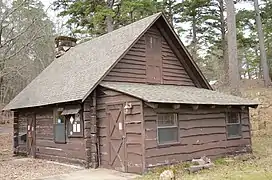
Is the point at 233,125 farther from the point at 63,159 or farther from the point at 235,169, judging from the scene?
the point at 63,159

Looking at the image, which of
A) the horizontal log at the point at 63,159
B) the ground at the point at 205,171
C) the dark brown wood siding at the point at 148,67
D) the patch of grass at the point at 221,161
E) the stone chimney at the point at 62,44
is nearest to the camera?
the ground at the point at 205,171

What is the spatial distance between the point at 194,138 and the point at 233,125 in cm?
240

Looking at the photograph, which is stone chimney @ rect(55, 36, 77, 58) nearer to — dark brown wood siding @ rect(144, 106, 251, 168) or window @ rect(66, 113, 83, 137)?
window @ rect(66, 113, 83, 137)

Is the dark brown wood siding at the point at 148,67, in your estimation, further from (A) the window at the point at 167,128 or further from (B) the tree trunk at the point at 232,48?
(B) the tree trunk at the point at 232,48

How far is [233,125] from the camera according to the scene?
13398 millimetres

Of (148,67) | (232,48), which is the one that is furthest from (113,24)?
(148,67)

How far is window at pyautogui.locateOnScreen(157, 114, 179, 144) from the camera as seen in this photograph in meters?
10.9

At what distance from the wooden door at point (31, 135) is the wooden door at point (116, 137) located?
613cm

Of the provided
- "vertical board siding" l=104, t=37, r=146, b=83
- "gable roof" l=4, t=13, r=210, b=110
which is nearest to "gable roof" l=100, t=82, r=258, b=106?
"vertical board siding" l=104, t=37, r=146, b=83

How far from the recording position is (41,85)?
17156 millimetres

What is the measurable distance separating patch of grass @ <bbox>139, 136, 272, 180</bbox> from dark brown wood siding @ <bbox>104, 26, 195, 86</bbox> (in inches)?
158

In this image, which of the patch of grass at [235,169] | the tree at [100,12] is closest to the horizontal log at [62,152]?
the patch of grass at [235,169]

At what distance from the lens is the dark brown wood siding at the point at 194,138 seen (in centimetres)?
1043

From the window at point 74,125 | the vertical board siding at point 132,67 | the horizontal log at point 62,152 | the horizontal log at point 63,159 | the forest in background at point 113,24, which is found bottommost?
the horizontal log at point 63,159
